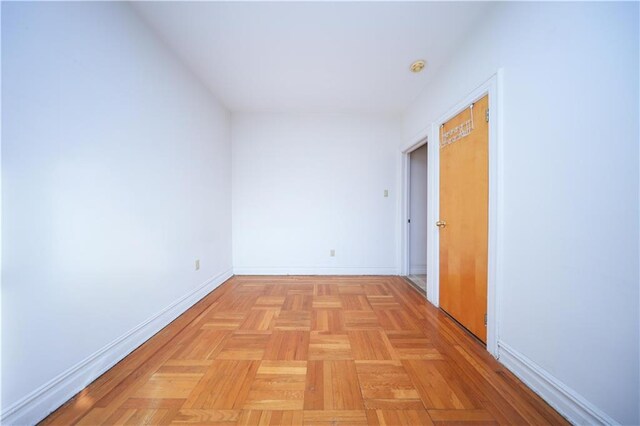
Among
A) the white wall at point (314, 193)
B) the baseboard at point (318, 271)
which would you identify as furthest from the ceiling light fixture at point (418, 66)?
the baseboard at point (318, 271)

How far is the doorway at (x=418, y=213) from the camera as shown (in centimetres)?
369

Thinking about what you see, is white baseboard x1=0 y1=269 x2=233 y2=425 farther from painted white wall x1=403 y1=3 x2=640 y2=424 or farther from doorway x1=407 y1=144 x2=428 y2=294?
doorway x1=407 y1=144 x2=428 y2=294

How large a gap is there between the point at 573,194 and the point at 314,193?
2812 mm

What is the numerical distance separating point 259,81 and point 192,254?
2.17 metres

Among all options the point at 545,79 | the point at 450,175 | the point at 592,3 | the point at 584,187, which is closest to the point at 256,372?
the point at 584,187

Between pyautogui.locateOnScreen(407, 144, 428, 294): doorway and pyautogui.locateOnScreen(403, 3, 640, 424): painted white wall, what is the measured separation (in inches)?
85.5

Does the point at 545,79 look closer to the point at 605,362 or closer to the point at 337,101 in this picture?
the point at 605,362

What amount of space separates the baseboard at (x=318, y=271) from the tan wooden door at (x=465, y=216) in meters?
1.29

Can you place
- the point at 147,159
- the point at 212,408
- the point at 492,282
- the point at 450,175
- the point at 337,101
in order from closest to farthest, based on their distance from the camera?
the point at 212,408 → the point at 492,282 → the point at 147,159 → the point at 450,175 → the point at 337,101

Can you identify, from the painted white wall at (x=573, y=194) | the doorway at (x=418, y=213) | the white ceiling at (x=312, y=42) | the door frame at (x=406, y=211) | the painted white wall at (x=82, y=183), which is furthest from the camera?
the doorway at (x=418, y=213)

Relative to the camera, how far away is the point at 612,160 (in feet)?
3.16

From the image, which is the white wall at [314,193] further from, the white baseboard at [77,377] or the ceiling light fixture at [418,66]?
the white baseboard at [77,377]

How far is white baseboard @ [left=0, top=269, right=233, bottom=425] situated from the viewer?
3.42ft

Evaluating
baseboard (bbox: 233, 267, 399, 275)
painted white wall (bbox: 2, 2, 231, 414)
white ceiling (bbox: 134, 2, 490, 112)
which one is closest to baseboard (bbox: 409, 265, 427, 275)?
baseboard (bbox: 233, 267, 399, 275)
